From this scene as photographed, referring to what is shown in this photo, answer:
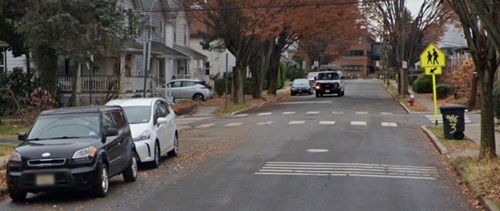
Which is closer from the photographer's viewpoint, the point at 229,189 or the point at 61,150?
the point at 61,150

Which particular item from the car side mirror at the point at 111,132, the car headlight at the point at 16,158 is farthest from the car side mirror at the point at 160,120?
the car headlight at the point at 16,158

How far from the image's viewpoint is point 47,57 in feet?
98.5

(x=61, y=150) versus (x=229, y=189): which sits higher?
(x=61, y=150)

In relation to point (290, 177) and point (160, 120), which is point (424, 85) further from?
point (290, 177)

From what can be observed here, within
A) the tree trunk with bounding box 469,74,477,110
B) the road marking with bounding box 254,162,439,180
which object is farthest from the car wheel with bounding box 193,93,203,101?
the road marking with bounding box 254,162,439,180

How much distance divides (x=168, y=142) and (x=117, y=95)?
1963cm

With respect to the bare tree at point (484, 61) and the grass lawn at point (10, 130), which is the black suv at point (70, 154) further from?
the grass lawn at point (10, 130)

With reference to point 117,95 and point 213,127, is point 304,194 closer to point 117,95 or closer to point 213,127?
point 213,127

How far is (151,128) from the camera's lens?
14930 millimetres

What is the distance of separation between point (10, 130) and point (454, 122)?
14.6 m

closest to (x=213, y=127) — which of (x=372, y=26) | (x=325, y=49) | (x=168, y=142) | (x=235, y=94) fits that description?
(x=168, y=142)

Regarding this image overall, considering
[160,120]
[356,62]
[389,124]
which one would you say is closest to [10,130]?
[160,120]

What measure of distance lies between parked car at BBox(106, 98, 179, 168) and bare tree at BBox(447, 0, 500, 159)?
672cm

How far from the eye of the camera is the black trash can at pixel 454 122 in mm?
20141
